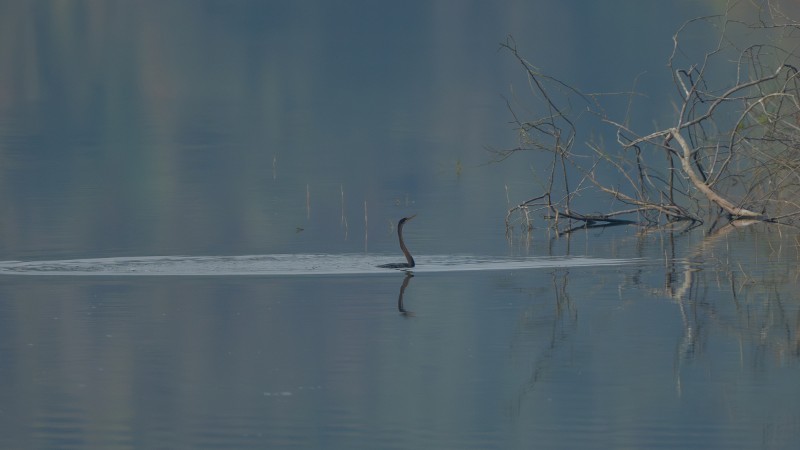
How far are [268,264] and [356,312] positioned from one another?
321cm


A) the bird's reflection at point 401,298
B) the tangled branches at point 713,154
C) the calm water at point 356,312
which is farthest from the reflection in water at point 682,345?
the tangled branches at point 713,154

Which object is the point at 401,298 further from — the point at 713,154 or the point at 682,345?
the point at 713,154

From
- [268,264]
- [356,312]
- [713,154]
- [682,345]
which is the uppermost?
[713,154]

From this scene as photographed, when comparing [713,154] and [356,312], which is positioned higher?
[713,154]

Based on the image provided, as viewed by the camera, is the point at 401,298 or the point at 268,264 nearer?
the point at 401,298

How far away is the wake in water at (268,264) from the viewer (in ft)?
51.4

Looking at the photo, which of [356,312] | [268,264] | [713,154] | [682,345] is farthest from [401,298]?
[713,154]

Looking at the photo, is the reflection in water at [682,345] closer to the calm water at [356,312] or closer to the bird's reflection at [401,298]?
the calm water at [356,312]

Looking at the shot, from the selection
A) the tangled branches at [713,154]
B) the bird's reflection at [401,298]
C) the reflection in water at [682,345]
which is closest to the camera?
the reflection in water at [682,345]

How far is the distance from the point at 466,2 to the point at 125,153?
64.1 metres

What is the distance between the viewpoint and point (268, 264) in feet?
53.3

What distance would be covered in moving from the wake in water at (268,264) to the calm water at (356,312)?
6 cm

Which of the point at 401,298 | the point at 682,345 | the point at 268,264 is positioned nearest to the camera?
the point at 682,345

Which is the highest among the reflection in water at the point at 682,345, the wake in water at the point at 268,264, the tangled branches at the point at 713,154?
the tangled branches at the point at 713,154
